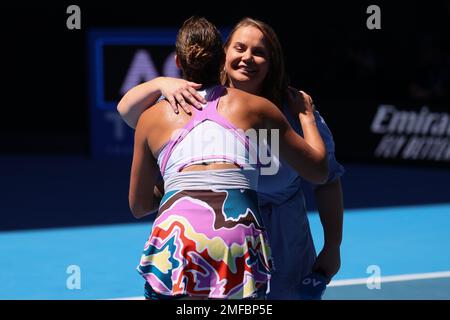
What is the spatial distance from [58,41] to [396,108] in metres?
5.69

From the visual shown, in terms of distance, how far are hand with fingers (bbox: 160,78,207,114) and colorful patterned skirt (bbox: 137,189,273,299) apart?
0.99 ft

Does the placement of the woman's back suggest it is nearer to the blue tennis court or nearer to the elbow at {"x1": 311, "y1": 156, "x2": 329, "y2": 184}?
the elbow at {"x1": 311, "y1": 156, "x2": 329, "y2": 184}

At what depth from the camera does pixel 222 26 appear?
47.0 feet

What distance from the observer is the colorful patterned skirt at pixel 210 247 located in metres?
2.97

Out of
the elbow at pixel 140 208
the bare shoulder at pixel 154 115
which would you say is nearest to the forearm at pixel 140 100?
the bare shoulder at pixel 154 115

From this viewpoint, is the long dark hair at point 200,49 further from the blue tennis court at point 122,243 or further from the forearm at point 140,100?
the blue tennis court at point 122,243

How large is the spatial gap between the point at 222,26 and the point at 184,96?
1139 cm

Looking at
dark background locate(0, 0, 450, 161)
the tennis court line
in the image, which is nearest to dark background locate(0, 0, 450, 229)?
dark background locate(0, 0, 450, 161)

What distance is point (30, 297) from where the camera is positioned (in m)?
6.23

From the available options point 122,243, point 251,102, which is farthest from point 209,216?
point 122,243

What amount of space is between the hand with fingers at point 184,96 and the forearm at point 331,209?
739 millimetres

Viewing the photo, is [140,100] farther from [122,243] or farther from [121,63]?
[121,63]

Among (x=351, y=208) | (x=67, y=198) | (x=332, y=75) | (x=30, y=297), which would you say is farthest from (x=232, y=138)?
(x=332, y=75)
